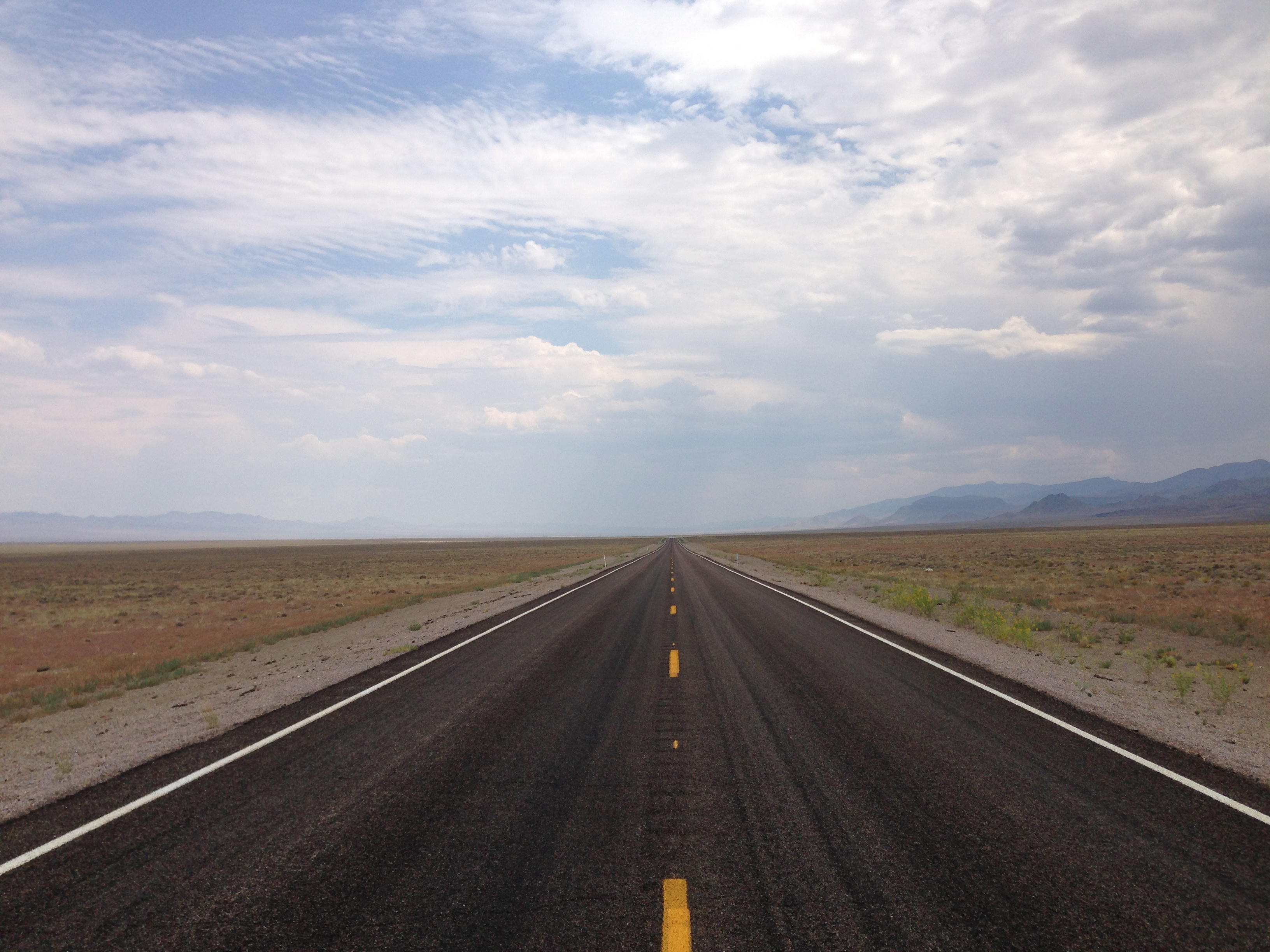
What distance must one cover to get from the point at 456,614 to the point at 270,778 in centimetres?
1380

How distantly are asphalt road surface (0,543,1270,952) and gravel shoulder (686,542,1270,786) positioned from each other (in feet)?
1.89

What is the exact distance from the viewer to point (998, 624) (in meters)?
14.8

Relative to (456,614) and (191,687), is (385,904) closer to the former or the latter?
(191,687)

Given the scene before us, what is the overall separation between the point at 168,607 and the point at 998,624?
3228 centimetres

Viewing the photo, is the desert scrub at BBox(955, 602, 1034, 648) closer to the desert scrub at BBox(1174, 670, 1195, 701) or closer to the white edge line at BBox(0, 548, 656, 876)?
the desert scrub at BBox(1174, 670, 1195, 701)

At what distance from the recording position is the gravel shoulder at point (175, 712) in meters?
6.36

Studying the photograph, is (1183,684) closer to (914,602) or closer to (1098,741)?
(1098,741)

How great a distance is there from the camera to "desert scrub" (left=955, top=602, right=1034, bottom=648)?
13.5m

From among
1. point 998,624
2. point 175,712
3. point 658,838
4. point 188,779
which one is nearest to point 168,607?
point 175,712

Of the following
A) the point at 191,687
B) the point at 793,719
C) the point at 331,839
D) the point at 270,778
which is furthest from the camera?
the point at 191,687

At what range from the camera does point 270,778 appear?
→ 583 cm

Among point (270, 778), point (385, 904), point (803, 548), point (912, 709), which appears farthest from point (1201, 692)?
point (803, 548)

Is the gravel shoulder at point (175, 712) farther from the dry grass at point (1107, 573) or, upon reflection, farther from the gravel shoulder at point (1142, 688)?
the dry grass at point (1107, 573)

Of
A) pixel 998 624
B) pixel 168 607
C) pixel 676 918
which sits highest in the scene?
pixel 676 918
